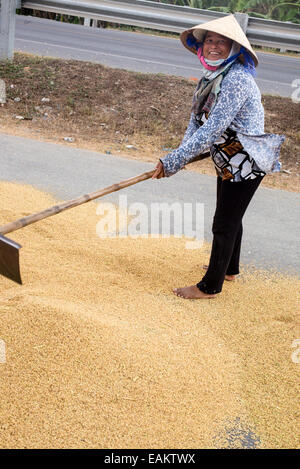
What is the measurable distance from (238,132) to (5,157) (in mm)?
3458

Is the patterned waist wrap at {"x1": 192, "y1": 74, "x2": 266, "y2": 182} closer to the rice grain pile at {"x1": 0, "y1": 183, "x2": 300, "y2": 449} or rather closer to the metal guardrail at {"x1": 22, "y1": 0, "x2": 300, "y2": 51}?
the rice grain pile at {"x1": 0, "y1": 183, "x2": 300, "y2": 449}

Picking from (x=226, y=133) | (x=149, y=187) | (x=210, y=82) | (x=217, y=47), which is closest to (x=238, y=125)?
(x=226, y=133)

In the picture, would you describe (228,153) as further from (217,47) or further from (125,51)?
(125,51)

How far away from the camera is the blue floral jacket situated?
115 inches

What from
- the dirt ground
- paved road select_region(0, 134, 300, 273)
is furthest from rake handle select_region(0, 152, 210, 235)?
the dirt ground

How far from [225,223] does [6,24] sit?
562cm

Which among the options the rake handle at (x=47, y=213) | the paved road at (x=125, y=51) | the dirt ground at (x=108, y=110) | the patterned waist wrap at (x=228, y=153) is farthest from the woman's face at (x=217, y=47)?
A: the paved road at (x=125, y=51)

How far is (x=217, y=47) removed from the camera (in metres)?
2.99

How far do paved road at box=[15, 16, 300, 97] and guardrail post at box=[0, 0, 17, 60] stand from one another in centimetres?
220

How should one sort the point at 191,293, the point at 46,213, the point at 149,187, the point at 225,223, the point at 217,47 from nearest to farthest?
the point at 46,213 < the point at 217,47 < the point at 225,223 < the point at 191,293 < the point at 149,187

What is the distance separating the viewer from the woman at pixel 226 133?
116 inches
